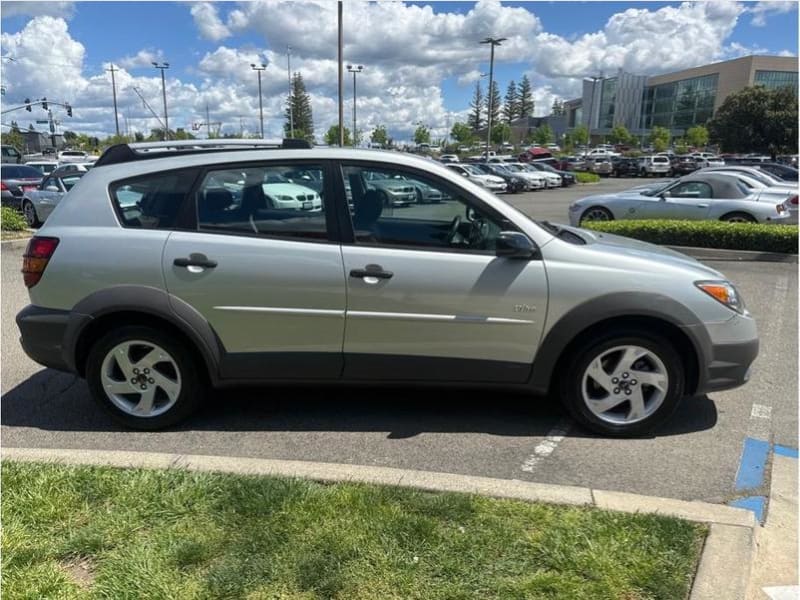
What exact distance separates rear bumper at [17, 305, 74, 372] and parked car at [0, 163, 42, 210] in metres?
14.6

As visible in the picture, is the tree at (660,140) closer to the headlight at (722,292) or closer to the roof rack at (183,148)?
the headlight at (722,292)

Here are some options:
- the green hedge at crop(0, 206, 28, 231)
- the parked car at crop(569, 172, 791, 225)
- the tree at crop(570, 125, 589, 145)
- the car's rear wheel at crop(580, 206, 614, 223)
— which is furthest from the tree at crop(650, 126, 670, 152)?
the green hedge at crop(0, 206, 28, 231)

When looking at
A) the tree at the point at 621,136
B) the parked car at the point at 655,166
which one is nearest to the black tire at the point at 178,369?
the parked car at the point at 655,166

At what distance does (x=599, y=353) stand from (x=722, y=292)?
83 centimetres

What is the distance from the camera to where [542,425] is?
4000mm

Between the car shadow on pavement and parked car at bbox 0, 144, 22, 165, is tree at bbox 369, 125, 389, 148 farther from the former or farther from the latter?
the car shadow on pavement

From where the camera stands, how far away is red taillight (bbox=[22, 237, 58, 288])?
12.5 feet

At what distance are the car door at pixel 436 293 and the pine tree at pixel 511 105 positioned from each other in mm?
131886

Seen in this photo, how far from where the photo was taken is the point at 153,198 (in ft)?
12.6

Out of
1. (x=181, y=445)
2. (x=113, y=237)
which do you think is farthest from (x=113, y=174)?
(x=181, y=445)

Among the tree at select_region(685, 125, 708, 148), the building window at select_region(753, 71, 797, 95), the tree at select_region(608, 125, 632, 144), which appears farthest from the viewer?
the tree at select_region(608, 125, 632, 144)

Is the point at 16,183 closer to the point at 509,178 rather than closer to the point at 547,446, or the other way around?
the point at 547,446

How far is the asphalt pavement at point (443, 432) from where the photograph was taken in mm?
3455

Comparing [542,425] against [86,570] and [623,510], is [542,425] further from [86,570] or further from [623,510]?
[86,570]
